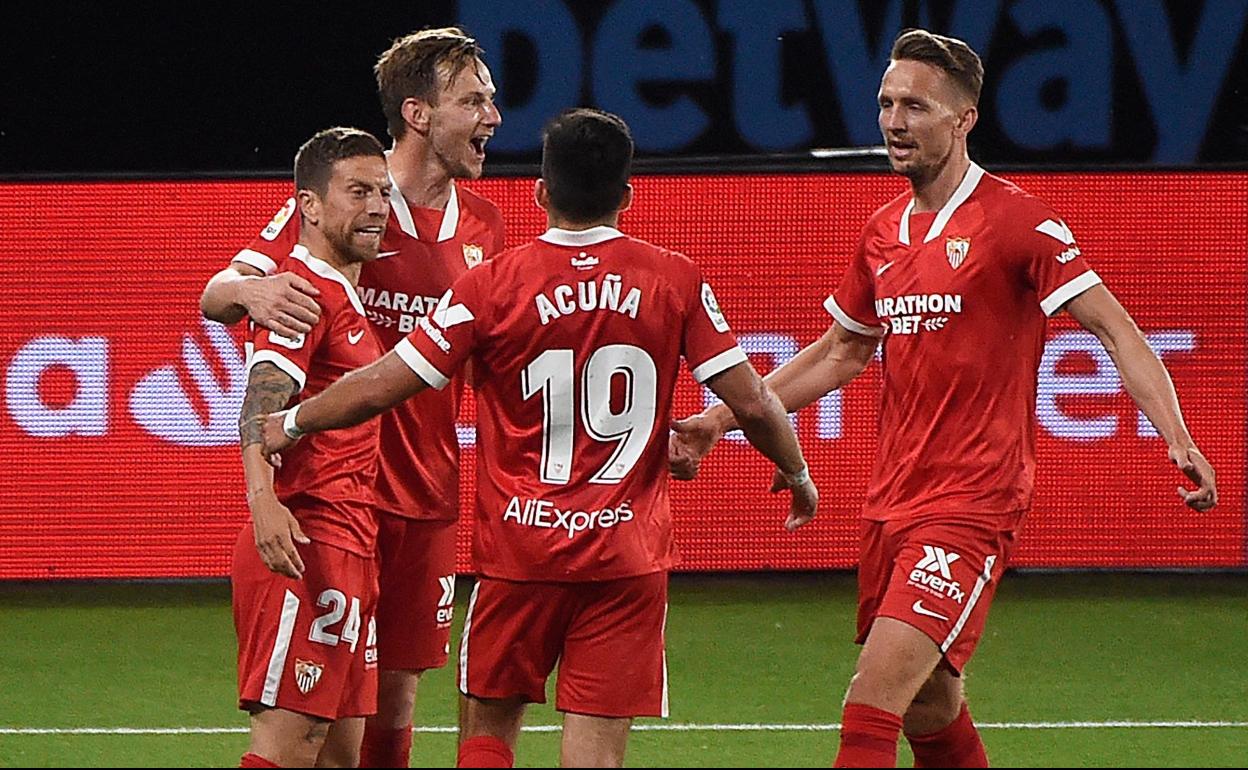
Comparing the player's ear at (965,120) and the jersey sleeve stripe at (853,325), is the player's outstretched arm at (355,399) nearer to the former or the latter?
the jersey sleeve stripe at (853,325)

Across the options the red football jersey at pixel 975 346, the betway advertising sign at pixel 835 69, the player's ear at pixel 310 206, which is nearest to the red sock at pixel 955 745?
the red football jersey at pixel 975 346

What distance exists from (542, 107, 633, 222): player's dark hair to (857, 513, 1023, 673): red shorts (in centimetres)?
114

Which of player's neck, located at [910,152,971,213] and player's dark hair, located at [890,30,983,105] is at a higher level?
player's dark hair, located at [890,30,983,105]

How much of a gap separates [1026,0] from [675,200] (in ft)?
9.65

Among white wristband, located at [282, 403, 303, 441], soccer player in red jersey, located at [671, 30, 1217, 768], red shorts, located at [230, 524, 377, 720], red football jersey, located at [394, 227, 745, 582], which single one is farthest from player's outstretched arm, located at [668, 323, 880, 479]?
white wristband, located at [282, 403, 303, 441]

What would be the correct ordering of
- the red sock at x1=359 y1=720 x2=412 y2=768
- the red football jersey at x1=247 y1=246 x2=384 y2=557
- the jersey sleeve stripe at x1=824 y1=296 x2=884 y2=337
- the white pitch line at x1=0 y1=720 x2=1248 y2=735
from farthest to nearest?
1. the white pitch line at x1=0 y1=720 x2=1248 y2=735
2. the jersey sleeve stripe at x1=824 y1=296 x2=884 y2=337
3. the red sock at x1=359 y1=720 x2=412 y2=768
4. the red football jersey at x1=247 y1=246 x2=384 y2=557

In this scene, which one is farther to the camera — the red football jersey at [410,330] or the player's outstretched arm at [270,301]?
the red football jersey at [410,330]

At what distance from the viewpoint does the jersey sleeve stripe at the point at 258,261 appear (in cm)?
495

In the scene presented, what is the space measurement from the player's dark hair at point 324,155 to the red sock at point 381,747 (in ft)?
4.58

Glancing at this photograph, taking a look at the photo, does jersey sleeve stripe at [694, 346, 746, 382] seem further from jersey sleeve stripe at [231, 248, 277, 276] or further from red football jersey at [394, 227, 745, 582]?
jersey sleeve stripe at [231, 248, 277, 276]

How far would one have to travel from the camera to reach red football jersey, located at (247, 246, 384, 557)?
15.2ft

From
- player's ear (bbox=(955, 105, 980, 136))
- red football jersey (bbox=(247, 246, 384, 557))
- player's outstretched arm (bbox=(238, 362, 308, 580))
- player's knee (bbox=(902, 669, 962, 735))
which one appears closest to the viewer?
player's outstretched arm (bbox=(238, 362, 308, 580))

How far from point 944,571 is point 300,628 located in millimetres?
1459

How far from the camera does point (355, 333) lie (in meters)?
4.75
